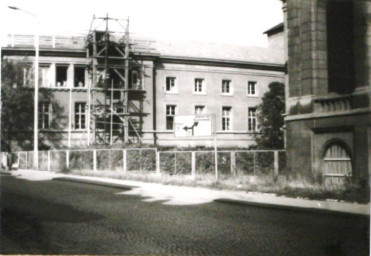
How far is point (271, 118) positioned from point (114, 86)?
18.4 meters

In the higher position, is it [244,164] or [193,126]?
[193,126]

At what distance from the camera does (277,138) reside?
17312 mm

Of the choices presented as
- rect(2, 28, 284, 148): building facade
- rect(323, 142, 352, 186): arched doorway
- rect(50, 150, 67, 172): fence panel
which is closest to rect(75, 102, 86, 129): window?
rect(2, 28, 284, 148): building facade

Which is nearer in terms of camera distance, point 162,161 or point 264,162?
point 264,162

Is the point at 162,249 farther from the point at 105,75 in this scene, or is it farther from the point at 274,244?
the point at 105,75

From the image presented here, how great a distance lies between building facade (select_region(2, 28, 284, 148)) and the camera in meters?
13.6

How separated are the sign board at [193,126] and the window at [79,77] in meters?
18.2

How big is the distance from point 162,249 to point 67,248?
1.32m

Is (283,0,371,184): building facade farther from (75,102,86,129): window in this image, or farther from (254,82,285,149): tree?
(75,102,86,129): window

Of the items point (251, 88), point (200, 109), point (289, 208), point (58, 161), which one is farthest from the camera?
point (58, 161)

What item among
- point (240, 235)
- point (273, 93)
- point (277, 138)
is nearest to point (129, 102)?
point (277, 138)

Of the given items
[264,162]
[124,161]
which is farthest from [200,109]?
[124,161]

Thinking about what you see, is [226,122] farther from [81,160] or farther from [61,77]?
[61,77]

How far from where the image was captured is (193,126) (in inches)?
589
